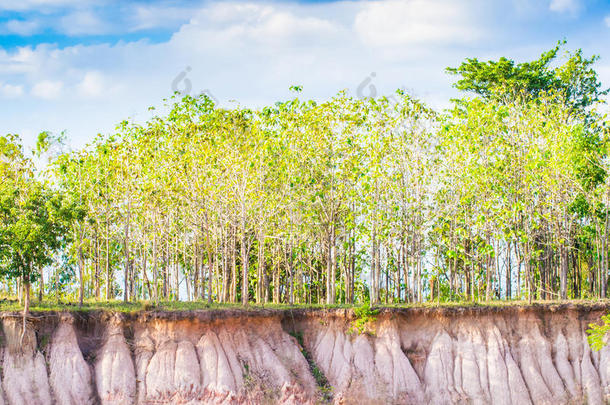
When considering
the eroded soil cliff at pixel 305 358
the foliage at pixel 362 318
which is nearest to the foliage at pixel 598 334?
the eroded soil cliff at pixel 305 358

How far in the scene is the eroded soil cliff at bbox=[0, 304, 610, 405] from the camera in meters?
29.5

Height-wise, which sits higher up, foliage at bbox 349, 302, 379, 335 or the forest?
the forest

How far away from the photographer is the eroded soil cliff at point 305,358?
29.5m

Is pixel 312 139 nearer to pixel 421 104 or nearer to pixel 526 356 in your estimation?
pixel 421 104

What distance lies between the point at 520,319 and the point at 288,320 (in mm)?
11409

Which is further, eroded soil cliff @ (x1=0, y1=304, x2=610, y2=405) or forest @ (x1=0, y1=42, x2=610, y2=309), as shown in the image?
forest @ (x1=0, y1=42, x2=610, y2=309)

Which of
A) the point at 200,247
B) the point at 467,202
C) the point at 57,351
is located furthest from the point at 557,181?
the point at 57,351

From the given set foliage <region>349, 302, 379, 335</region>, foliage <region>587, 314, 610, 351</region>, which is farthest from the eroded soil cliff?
foliage <region>587, 314, 610, 351</region>

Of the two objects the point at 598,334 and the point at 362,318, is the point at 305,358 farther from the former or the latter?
the point at 598,334

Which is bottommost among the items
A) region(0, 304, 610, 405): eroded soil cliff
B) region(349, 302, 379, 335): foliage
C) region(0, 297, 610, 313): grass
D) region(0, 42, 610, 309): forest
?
region(0, 304, 610, 405): eroded soil cliff

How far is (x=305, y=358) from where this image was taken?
3384 cm

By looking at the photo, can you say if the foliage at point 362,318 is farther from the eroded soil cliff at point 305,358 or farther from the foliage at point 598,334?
the foliage at point 598,334

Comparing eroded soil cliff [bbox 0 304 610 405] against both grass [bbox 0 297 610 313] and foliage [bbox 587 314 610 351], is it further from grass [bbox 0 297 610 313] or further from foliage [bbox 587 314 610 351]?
foliage [bbox 587 314 610 351]

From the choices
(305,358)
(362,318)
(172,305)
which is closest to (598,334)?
(362,318)
